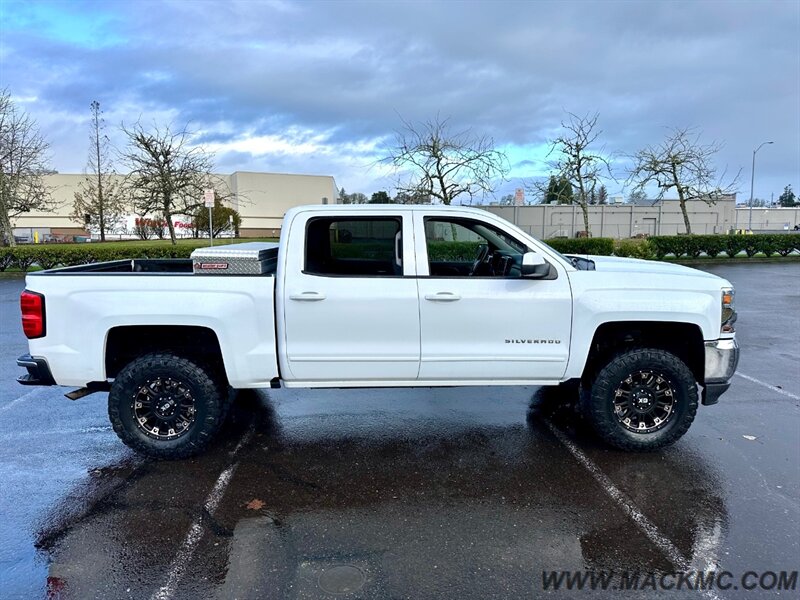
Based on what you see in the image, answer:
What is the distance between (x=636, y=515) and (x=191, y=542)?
2825 millimetres

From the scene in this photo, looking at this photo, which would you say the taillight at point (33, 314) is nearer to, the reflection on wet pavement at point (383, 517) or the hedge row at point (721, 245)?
the reflection on wet pavement at point (383, 517)

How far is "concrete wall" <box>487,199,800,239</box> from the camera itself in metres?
43.8

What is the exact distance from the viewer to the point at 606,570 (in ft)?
9.63

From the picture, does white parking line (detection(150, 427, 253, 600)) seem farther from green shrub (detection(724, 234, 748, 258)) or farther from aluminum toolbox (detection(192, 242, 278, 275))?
green shrub (detection(724, 234, 748, 258))

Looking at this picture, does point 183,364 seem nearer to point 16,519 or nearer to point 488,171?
point 16,519

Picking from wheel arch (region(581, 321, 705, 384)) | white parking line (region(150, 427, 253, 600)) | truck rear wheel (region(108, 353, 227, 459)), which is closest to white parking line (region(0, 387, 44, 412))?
truck rear wheel (region(108, 353, 227, 459))

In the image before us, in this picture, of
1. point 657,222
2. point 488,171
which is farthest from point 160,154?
point 657,222

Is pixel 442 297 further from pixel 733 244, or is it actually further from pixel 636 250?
pixel 733 244

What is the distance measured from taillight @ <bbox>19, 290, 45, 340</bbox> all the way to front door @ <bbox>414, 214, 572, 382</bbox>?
2.85 meters

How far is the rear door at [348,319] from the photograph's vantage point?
407 cm

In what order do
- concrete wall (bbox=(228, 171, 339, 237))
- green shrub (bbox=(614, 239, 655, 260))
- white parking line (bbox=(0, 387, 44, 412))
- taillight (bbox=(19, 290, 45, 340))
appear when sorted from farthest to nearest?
concrete wall (bbox=(228, 171, 339, 237)), green shrub (bbox=(614, 239, 655, 260)), white parking line (bbox=(0, 387, 44, 412)), taillight (bbox=(19, 290, 45, 340))

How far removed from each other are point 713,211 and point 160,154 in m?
47.5

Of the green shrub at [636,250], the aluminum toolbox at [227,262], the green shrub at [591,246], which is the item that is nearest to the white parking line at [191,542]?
the aluminum toolbox at [227,262]

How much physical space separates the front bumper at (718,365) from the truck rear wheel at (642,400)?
0.14 m
